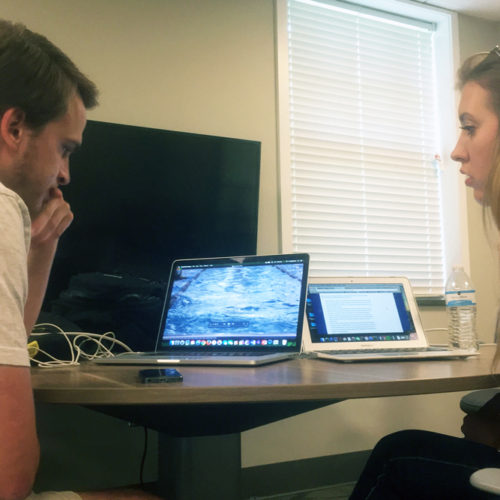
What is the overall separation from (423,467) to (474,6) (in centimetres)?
297

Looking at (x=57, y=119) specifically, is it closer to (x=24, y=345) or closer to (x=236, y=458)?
(x=24, y=345)

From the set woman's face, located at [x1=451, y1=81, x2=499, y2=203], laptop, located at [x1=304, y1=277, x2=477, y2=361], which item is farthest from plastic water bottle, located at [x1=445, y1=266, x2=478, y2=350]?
woman's face, located at [x1=451, y1=81, x2=499, y2=203]

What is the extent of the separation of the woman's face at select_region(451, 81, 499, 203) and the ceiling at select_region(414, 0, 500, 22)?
1.98 meters

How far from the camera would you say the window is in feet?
9.18

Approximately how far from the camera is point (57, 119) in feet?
3.36

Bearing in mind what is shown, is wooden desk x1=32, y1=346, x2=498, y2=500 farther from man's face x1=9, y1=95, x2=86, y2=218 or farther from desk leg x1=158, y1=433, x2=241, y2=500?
man's face x1=9, y1=95, x2=86, y2=218

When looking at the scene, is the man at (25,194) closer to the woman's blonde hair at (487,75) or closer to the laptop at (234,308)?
the laptop at (234,308)

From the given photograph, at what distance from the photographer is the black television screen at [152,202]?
6.77 feet

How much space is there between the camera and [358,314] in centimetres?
179

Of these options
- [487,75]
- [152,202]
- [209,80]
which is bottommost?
[152,202]

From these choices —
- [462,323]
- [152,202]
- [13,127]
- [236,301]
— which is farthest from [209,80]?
[13,127]

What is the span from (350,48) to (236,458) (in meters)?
2.45

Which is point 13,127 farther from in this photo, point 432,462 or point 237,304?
point 432,462

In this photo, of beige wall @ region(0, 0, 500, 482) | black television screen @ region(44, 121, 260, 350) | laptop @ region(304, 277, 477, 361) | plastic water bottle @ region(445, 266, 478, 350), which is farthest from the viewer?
beige wall @ region(0, 0, 500, 482)
